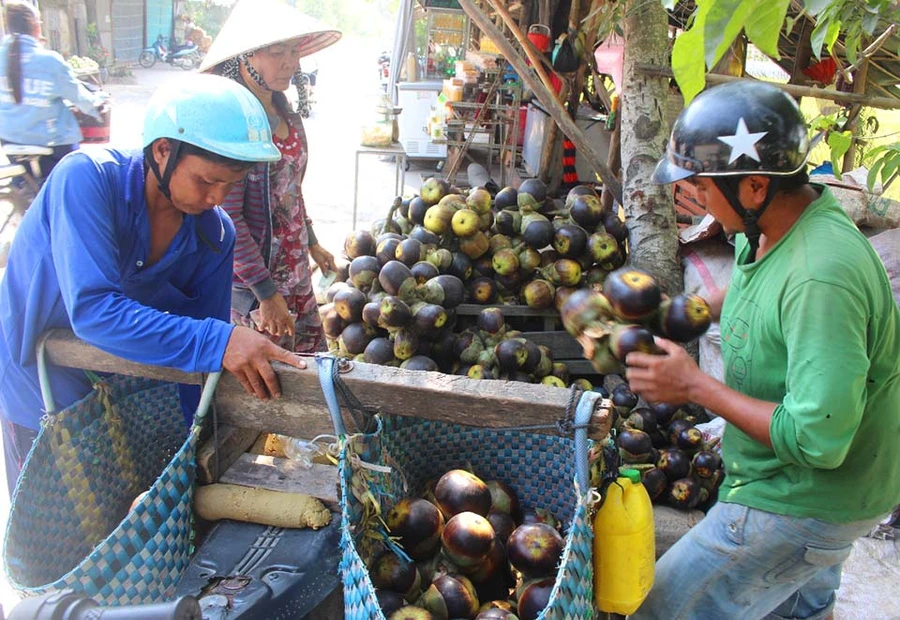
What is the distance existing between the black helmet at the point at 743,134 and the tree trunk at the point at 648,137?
2.41 metres

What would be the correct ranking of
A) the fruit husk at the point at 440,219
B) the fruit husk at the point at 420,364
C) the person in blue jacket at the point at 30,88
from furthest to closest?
the person in blue jacket at the point at 30,88 → the fruit husk at the point at 440,219 → the fruit husk at the point at 420,364

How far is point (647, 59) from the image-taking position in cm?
417

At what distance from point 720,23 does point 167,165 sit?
4.73ft

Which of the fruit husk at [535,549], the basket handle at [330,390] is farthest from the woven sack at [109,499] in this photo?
the fruit husk at [535,549]

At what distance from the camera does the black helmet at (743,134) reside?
1732mm

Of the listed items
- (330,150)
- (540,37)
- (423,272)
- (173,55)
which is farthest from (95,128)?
(173,55)

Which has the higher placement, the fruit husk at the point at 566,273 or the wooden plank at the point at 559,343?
the fruit husk at the point at 566,273

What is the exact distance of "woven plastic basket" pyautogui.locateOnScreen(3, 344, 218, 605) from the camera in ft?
4.99

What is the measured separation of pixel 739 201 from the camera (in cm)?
181

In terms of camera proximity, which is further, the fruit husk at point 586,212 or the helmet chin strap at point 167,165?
the fruit husk at point 586,212

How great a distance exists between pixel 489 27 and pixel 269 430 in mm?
3873

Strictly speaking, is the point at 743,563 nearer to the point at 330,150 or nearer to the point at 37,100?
the point at 37,100

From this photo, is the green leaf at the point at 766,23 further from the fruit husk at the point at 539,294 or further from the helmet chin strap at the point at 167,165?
the fruit husk at the point at 539,294

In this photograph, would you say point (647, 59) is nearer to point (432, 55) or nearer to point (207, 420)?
point (207, 420)
